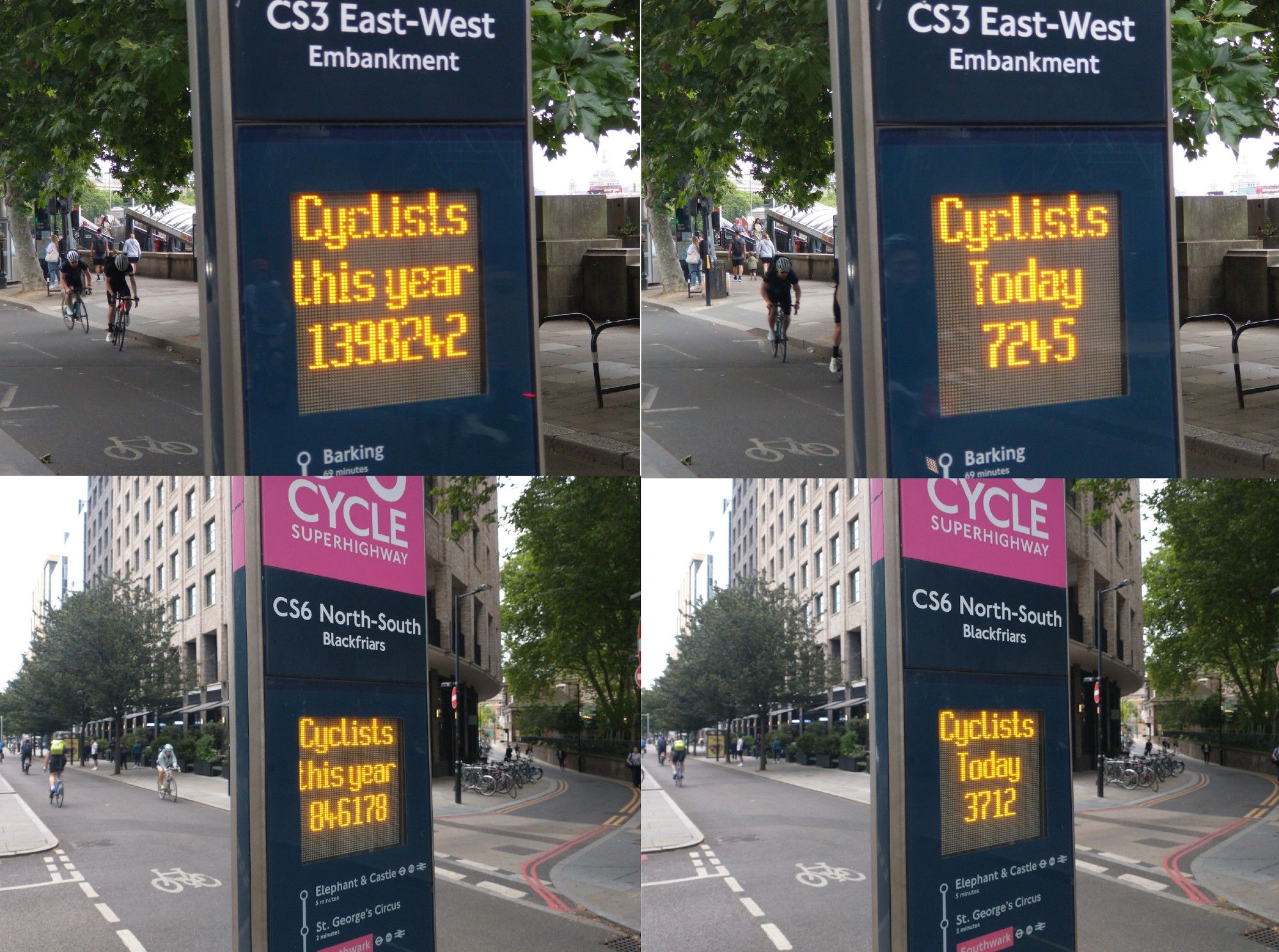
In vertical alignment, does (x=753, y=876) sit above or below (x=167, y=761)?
below

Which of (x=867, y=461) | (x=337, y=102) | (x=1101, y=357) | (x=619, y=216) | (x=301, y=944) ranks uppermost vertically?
(x=619, y=216)

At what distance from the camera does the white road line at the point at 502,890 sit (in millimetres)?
6691

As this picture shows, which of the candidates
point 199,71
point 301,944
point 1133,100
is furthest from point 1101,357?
point 301,944

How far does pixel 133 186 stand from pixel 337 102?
11.0 meters

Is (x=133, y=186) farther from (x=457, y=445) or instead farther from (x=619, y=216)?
(x=457, y=445)

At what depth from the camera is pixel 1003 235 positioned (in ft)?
17.6

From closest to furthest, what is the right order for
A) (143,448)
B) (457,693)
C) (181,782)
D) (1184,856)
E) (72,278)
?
(181,782) → (457,693) → (1184,856) → (143,448) → (72,278)

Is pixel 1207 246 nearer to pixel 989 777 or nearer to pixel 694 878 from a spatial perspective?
pixel 989 777

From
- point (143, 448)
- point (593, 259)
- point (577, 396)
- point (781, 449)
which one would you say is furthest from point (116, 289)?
point (781, 449)

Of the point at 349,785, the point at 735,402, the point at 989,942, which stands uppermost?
the point at 735,402

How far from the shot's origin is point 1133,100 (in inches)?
216

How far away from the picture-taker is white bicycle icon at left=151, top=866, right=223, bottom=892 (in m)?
5.95

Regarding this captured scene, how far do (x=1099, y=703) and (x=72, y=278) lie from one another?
21.0 meters

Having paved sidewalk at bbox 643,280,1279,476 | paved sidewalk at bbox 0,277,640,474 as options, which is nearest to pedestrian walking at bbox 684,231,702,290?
paved sidewalk at bbox 643,280,1279,476
